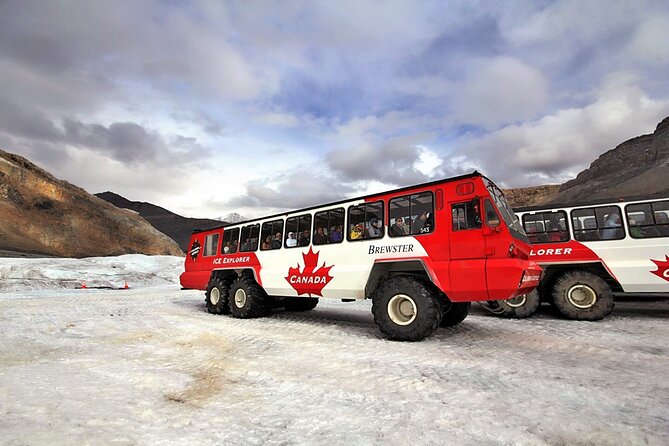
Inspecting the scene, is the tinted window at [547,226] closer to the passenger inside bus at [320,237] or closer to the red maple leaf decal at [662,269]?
the red maple leaf decal at [662,269]

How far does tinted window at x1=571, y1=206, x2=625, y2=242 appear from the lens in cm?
774

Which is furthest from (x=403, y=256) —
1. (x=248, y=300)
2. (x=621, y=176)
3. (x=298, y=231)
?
(x=621, y=176)

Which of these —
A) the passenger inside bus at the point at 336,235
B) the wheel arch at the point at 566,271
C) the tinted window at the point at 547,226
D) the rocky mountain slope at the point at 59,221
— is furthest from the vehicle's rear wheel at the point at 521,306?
the rocky mountain slope at the point at 59,221

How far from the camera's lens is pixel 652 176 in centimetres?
6462

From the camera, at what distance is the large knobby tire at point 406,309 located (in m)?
5.65

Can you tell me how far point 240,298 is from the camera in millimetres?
9078

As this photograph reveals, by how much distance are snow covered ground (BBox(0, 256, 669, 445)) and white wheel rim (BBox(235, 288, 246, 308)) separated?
1721 millimetres

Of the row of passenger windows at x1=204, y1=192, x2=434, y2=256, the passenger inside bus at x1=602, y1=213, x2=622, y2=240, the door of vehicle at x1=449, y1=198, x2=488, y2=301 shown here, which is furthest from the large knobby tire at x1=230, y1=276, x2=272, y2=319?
the passenger inside bus at x1=602, y1=213, x2=622, y2=240

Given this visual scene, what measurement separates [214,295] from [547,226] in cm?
895

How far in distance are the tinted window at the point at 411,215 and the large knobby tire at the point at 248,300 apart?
4.16 meters

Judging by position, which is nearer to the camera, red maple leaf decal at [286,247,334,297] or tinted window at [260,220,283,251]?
red maple leaf decal at [286,247,334,297]

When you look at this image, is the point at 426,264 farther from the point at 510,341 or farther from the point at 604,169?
the point at 604,169

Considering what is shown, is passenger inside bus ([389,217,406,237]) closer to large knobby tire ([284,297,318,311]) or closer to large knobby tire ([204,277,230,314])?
large knobby tire ([284,297,318,311])

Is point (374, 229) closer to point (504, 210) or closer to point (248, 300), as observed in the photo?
point (504, 210)
